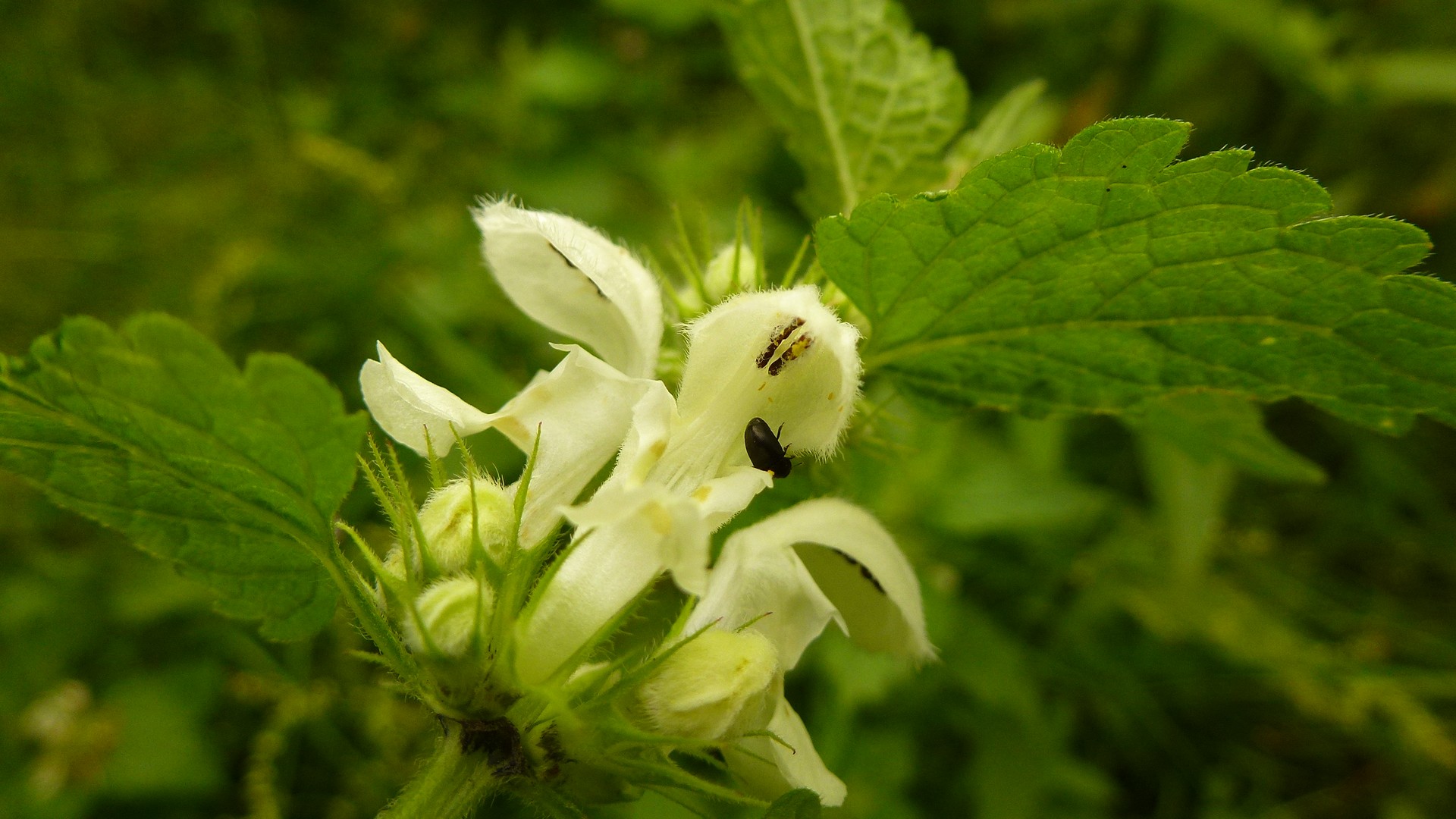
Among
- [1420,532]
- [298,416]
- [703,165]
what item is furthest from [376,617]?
[1420,532]

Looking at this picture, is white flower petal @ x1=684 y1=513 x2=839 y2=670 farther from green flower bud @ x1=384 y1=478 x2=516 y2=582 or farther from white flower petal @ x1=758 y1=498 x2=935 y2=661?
green flower bud @ x1=384 y1=478 x2=516 y2=582

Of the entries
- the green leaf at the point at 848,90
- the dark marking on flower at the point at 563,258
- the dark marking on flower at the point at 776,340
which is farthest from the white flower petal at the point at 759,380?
the green leaf at the point at 848,90

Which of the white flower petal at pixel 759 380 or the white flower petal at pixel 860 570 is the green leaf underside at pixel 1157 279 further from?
the white flower petal at pixel 860 570

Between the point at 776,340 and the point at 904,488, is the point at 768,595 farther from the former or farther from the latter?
the point at 904,488

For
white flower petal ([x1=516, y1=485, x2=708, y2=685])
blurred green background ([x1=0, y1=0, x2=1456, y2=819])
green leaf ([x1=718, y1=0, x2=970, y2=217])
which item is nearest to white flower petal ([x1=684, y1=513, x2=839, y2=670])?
white flower petal ([x1=516, y1=485, x2=708, y2=685])

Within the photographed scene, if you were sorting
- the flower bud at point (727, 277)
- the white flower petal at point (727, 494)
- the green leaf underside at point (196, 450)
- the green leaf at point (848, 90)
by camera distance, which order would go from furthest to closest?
the green leaf at point (848, 90), the flower bud at point (727, 277), the white flower petal at point (727, 494), the green leaf underside at point (196, 450)

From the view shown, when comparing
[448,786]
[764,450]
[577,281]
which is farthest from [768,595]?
[577,281]

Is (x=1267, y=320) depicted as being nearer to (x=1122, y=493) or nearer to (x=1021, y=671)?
(x=1021, y=671)

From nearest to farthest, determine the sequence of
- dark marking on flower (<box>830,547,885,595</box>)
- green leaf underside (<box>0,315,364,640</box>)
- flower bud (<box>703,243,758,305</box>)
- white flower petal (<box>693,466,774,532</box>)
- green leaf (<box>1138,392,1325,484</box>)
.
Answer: green leaf underside (<box>0,315,364,640</box>), white flower petal (<box>693,466,774,532</box>), dark marking on flower (<box>830,547,885,595</box>), flower bud (<box>703,243,758,305</box>), green leaf (<box>1138,392,1325,484</box>)
